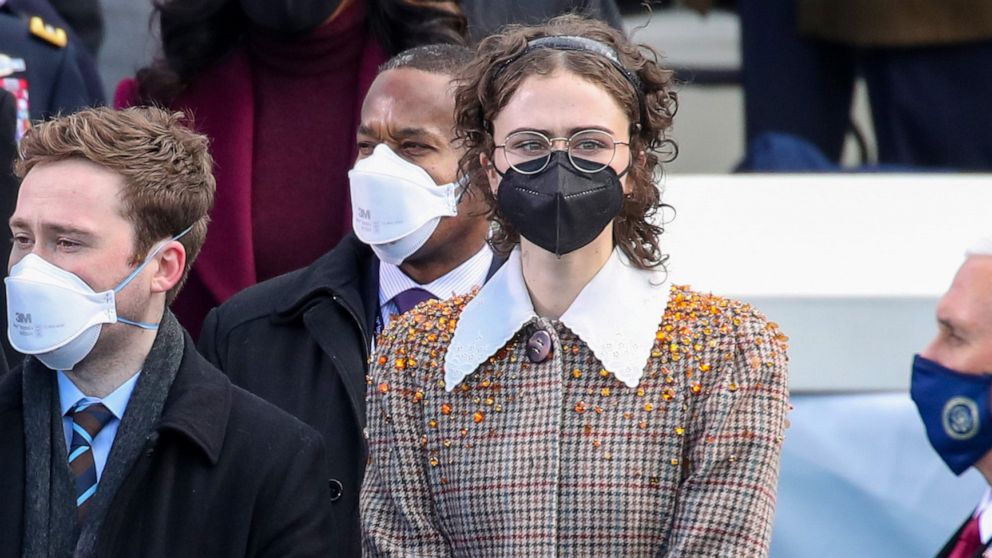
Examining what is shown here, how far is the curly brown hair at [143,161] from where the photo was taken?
10.6 ft

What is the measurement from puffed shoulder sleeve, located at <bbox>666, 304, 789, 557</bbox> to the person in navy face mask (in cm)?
26

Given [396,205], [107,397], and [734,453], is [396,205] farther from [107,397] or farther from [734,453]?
[734,453]

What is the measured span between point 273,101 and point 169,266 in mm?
1171

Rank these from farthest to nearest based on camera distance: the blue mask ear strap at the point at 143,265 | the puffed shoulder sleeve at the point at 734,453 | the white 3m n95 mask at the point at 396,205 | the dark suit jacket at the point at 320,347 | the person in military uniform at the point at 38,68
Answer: the person in military uniform at the point at 38,68, the white 3m n95 mask at the point at 396,205, the dark suit jacket at the point at 320,347, the blue mask ear strap at the point at 143,265, the puffed shoulder sleeve at the point at 734,453

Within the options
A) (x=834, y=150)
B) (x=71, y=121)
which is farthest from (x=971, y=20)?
(x=71, y=121)

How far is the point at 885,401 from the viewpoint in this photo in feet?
13.1

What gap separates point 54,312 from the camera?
311 cm

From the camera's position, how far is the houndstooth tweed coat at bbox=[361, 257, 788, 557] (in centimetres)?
289

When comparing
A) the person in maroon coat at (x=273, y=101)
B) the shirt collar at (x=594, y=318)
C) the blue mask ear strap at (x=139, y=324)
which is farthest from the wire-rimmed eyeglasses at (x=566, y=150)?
the person in maroon coat at (x=273, y=101)

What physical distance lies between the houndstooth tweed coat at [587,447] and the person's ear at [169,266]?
47 cm

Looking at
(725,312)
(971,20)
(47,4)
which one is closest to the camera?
(725,312)

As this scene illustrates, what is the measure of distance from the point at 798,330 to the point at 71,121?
1873 mm

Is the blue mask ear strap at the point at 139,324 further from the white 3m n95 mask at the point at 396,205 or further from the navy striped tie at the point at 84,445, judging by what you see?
the white 3m n95 mask at the point at 396,205

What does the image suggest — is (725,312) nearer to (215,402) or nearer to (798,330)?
(215,402)
